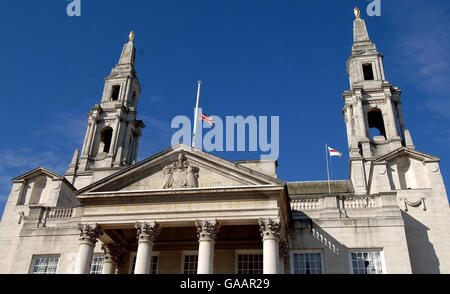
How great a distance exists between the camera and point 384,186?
1091 inches

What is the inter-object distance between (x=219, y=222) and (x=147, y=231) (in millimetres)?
3482

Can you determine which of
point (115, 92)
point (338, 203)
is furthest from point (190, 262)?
point (115, 92)

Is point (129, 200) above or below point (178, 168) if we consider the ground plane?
below

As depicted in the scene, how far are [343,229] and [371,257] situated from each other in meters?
1.95

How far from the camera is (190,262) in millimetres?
23281

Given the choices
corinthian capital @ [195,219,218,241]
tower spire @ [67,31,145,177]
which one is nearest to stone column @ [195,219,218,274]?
corinthian capital @ [195,219,218,241]

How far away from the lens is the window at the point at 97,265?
24.4 m

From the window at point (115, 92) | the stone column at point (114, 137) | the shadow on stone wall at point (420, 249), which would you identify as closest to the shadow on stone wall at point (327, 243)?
the shadow on stone wall at point (420, 249)

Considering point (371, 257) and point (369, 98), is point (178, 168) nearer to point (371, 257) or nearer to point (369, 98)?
point (371, 257)

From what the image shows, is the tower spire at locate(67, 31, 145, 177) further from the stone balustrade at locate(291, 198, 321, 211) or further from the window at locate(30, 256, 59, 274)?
the stone balustrade at locate(291, 198, 321, 211)

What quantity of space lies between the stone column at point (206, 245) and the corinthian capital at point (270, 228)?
2.25 meters

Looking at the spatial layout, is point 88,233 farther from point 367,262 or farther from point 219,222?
point 367,262

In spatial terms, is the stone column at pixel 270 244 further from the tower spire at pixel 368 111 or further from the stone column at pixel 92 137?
the stone column at pixel 92 137
